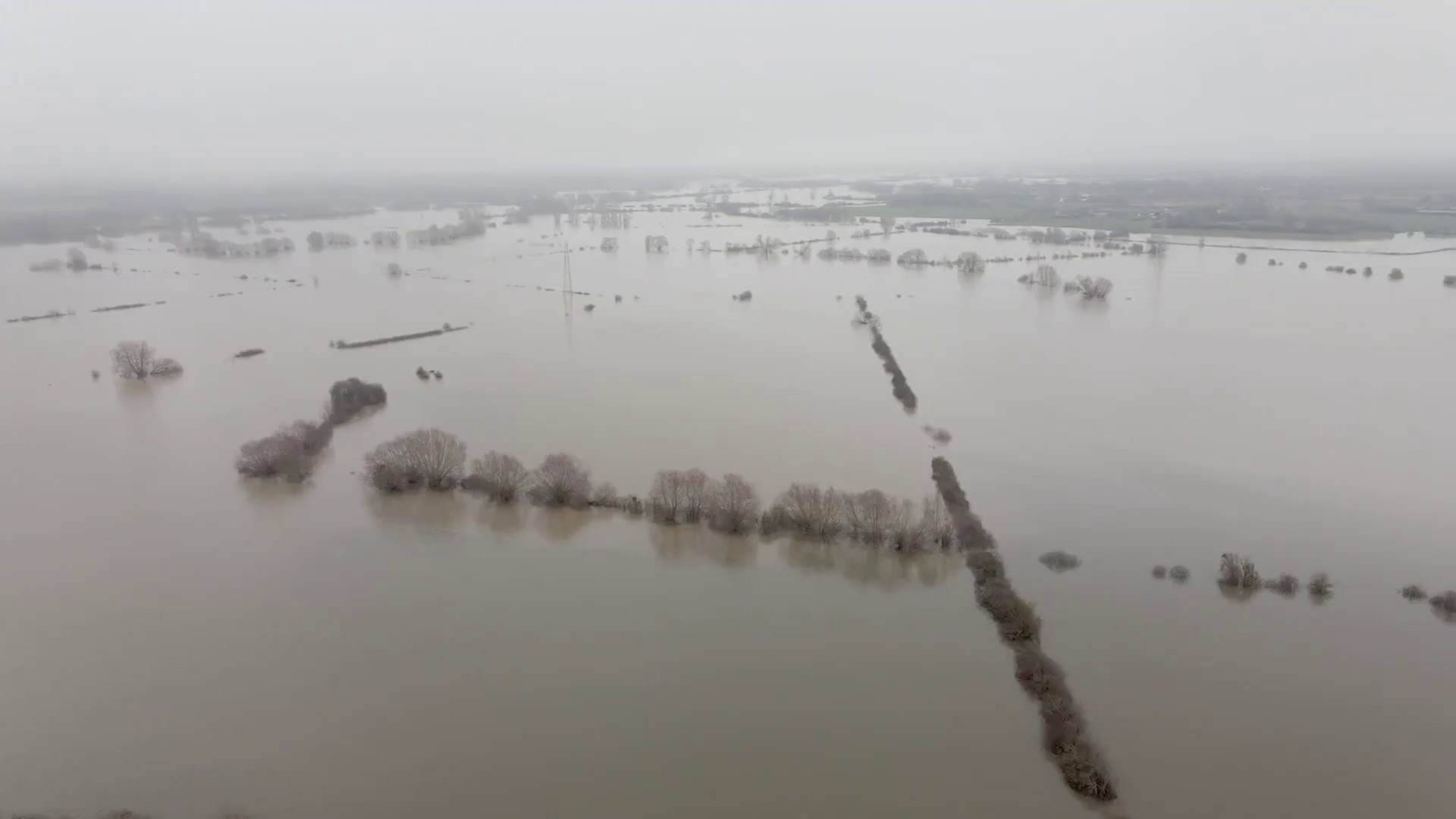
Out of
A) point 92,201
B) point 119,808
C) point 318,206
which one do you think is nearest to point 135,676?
point 119,808

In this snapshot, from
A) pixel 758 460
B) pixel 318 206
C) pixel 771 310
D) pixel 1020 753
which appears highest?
pixel 318 206

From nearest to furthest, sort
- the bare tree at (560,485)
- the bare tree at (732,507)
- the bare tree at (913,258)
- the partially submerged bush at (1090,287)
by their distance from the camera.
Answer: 1. the bare tree at (732,507)
2. the bare tree at (560,485)
3. the partially submerged bush at (1090,287)
4. the bare tree at (913,258)

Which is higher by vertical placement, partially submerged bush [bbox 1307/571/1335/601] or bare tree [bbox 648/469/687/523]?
bare tree [bbox 648/469/687/523]

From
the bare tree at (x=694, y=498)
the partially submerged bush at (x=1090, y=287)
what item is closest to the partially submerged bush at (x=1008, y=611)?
the bare tree at (x=694, y=498)

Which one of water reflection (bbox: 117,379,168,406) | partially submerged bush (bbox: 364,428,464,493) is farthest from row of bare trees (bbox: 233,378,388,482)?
water reflection (bbox: 117,379,168,406)

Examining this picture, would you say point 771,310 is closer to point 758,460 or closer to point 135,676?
point 758,460

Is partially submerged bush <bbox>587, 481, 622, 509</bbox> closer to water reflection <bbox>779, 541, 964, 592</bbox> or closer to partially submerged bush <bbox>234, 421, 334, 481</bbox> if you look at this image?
water reflection <bbox>779, 541, 964, 592</bbox>

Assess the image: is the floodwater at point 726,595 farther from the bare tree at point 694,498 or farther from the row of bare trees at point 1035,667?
the bare tree at point 694,498
